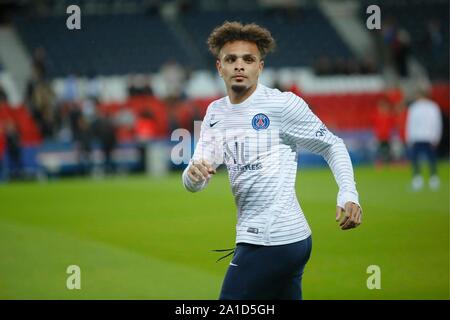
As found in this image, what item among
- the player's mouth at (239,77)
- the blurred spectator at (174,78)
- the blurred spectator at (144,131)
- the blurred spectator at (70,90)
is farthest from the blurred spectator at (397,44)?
the player's mouth at (239,77)

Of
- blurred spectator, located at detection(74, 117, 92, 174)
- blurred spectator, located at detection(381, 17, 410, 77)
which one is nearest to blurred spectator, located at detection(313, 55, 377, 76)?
blurred spectator, located at detection(381, 17, 410, 77)

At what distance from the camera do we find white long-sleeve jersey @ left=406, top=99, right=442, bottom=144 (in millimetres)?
21812

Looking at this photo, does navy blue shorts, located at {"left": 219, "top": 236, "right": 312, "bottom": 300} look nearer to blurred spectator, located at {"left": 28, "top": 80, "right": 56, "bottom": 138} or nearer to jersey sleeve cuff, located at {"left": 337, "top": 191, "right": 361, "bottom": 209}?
jersey sleeve cuff, located at {"left": 337, "top": 191, "right": 361, "bottom": 209}

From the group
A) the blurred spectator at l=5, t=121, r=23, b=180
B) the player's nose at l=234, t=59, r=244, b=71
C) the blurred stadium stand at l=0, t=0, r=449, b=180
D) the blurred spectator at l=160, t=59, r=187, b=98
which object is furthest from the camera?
the blurred spectator at l=160, t=59, r=187, b=98

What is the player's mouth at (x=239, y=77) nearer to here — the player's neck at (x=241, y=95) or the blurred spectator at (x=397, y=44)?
→ the player's neck at (x=241, y=95)

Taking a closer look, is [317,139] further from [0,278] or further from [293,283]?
[0,278]

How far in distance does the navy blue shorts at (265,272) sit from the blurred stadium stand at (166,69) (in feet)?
68.9

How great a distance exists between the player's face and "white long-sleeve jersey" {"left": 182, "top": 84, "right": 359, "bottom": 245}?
0.11 meters

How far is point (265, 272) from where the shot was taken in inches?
234

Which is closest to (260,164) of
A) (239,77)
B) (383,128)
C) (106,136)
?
(239,77)

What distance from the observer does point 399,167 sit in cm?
2812

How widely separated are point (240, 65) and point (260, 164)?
65 centimetres

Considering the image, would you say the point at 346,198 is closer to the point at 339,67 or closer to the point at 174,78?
the point at 174,78

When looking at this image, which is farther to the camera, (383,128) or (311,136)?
(383,128)
